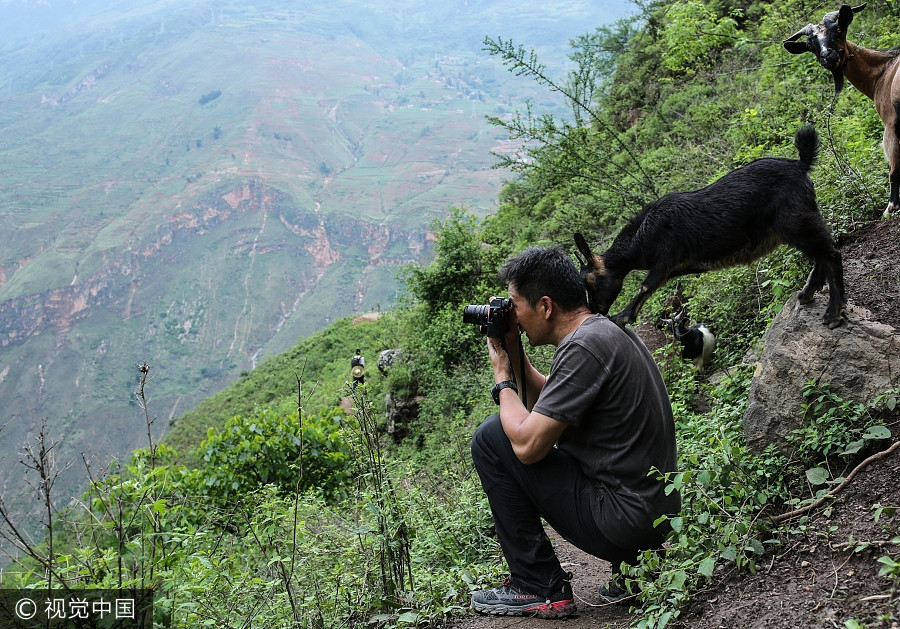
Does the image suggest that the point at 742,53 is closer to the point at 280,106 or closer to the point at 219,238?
the point at 219,238

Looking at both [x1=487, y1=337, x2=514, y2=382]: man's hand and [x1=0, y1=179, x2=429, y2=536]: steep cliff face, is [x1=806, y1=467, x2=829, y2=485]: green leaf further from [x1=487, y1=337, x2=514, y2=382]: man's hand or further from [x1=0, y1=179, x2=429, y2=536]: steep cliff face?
[x1=0, y1=179, x2=429, y2=536]: steep cliff face

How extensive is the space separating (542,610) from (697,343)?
321 cm

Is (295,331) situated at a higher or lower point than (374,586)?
lower

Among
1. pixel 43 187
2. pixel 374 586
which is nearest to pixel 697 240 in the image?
pixel 374 586

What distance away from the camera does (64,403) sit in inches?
2148

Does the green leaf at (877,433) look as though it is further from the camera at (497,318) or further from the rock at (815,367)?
the camera at (497,318)

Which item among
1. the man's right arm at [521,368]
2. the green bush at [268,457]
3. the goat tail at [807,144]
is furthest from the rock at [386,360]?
the man's right arm at [521,368]

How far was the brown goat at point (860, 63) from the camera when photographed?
4.44 m

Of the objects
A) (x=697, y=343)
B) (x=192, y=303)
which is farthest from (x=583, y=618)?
(x=192, y=303)

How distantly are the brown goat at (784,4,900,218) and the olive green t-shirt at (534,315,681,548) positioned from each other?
2.89 metres

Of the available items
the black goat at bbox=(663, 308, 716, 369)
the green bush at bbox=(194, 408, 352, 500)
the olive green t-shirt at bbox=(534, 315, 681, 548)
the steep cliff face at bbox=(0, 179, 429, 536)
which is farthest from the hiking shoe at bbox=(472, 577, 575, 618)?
the steep cliff face at bbox=(0, 179, 429, 536)

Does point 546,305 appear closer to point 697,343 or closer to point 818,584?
point 818,584

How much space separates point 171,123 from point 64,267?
5149cm

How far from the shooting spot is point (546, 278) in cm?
282
